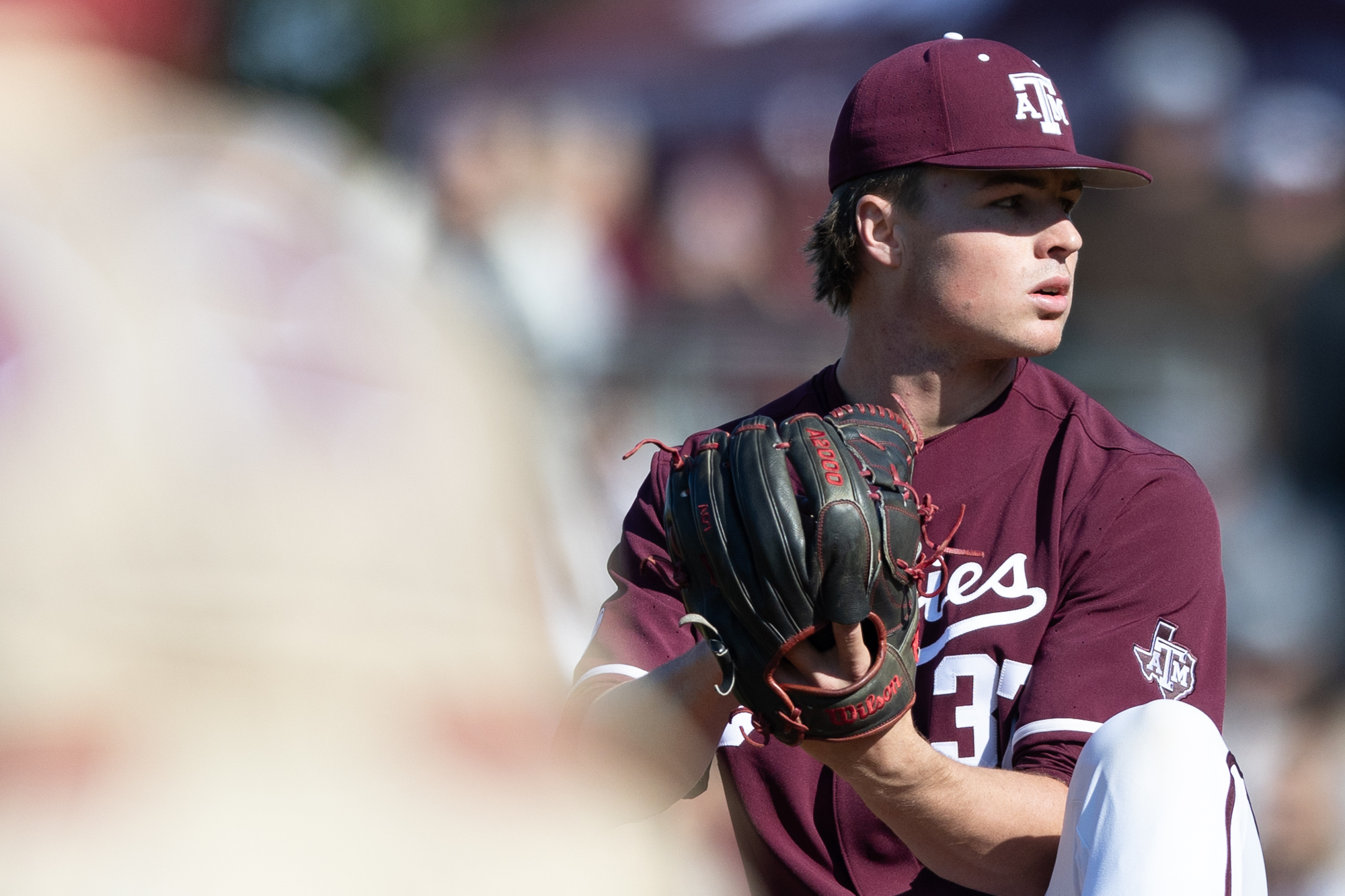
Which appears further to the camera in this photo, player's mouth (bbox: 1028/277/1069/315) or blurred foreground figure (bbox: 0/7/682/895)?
player's mouth (bbox: 1028/277/1069/315)

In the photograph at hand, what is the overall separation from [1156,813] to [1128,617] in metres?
0.33

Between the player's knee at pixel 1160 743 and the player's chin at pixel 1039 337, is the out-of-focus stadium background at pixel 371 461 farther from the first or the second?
the player's chin at pixel 1039 337

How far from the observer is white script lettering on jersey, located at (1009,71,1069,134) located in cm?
178

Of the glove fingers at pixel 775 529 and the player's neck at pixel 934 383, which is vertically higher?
the player's neck at pixel 934 383

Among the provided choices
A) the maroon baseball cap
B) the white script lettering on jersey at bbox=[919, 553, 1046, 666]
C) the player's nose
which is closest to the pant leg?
the white script lettering on jersey at bbox=[919, 553, 1046, 666]

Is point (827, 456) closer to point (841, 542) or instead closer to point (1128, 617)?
point (841, 542)

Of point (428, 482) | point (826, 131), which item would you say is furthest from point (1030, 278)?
point (826, 131)

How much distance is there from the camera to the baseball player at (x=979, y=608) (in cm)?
138

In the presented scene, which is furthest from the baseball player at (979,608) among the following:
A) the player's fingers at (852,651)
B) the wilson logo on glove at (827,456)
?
the wilson logo on glove at (827,456)

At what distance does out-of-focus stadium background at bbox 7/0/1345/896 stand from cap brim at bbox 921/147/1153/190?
63cm

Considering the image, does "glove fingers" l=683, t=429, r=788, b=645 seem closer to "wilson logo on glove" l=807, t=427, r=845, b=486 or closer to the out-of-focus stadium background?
"wilson logo on glove" l=807, t=427, r=845, b=486

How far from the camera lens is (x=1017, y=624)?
1.64 meters

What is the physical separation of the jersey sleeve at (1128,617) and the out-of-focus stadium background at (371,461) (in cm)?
47

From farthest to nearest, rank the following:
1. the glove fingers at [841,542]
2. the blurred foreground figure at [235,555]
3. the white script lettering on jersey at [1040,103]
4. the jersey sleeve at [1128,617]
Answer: the white script lettering on jersey at [1040,103], the jersey sleeve at [1128,617], the glove fingers at [841,542], the blurred foreground figure at [235,555]
